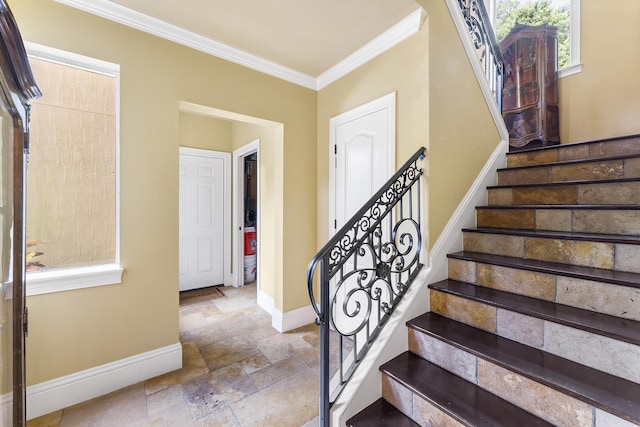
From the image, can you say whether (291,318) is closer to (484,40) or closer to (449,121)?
(449,121)

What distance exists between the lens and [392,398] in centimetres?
135

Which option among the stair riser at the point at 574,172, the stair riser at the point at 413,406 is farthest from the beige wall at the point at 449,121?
the stair riser at the point at 413,406

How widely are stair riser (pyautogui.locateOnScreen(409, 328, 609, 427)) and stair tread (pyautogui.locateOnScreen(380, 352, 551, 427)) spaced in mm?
28

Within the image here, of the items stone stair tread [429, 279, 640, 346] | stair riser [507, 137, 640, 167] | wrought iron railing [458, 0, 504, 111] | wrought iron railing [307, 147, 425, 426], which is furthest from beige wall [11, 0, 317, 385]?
stair riser [507, 137, 640, 167]

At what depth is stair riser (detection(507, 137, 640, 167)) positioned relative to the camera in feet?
6.07

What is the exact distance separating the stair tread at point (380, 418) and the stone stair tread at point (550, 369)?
0.41m

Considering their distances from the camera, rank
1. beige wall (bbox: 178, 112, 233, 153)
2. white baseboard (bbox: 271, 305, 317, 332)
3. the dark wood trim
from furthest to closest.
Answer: beige wall (bbox: 178, 112, 233, 153)
white baseboard (bbox: 271, 305, 317, 332)
the dark wood trim

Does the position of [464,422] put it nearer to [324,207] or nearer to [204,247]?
[324,207]

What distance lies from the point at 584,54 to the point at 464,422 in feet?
13.4

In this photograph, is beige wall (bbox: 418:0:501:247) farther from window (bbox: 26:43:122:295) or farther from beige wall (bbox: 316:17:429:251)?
Result: window (bbox: 26:43:122:295)

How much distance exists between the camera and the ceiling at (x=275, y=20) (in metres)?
1.80

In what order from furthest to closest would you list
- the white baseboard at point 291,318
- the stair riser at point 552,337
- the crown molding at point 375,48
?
the white baseboard at point 291,318 → the crown molding at point 375,48 → the stair riser at point 552,337

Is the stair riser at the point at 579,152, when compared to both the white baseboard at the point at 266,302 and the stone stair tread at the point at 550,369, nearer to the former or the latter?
the stone stair tread at the point at 550,369

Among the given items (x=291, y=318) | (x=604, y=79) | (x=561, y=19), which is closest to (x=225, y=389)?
(x=291, y=318)
